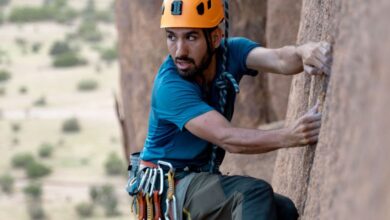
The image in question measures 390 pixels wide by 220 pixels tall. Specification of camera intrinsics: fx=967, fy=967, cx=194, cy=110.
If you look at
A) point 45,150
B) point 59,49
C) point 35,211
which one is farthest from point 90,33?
point 35,211

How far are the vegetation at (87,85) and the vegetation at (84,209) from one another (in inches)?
535

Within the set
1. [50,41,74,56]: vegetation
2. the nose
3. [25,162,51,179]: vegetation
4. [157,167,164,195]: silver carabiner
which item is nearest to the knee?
[157,167,164,195]: silver carabiner

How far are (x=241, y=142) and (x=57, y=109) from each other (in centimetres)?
3530

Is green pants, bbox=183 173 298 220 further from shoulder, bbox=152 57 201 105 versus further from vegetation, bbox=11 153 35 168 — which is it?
vegetation, bbox=11 153 35 168

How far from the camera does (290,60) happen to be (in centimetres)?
594

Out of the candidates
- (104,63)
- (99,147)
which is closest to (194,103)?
(99,147)

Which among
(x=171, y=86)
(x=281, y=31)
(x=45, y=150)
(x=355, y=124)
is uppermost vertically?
(x=355, y=124)

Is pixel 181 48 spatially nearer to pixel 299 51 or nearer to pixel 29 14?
pixel 299 51

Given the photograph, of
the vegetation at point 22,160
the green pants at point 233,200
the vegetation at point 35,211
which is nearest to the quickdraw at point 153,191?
the green pants at point 233,200

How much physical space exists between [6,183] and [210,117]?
26.6 meters

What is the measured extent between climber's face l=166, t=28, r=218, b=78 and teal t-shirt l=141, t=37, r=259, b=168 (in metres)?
0.06

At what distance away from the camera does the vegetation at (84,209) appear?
2842 centimetres

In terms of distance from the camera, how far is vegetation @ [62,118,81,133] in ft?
119

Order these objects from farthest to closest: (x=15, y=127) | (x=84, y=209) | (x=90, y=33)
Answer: (x=90, y=33), (x=15, y=127), (x=84, y=209)
